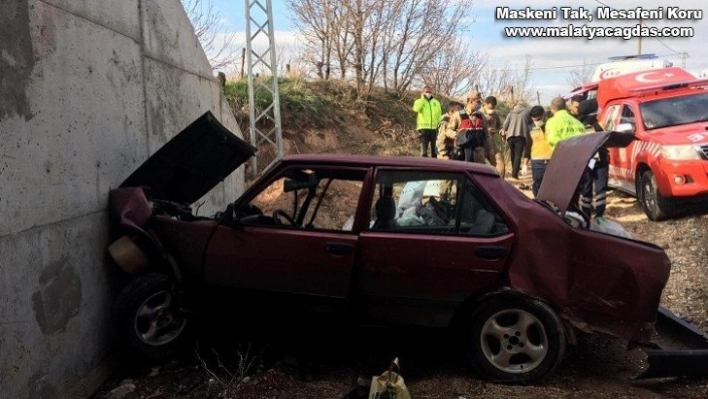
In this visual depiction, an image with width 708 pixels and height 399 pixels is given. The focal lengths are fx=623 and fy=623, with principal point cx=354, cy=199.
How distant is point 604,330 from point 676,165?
552cm

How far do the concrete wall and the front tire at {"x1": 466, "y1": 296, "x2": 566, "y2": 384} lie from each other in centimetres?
266

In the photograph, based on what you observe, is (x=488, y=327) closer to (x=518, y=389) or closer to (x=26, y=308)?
(x=518, y=389)

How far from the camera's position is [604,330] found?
4.10m

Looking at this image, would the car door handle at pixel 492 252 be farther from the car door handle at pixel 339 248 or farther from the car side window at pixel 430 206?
the car door handle at pixel 339 248

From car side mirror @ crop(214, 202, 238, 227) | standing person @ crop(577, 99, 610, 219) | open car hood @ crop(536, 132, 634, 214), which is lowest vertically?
standing person @ crop(577, 99, 610, 219)

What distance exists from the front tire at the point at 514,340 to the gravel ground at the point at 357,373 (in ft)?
0.33

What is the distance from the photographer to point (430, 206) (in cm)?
438

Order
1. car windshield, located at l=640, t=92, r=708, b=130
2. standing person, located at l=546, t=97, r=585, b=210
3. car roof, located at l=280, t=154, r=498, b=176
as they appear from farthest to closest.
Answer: car windshield, located at l=640, t=92, r=708, b=130, standing person, located at l=546, t=97, r=585, b=210, car roof, located at l=280, t=154, r=498, b=176

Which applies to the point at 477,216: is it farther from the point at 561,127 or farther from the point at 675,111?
the point at 675,111

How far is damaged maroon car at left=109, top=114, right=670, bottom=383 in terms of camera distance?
409cm

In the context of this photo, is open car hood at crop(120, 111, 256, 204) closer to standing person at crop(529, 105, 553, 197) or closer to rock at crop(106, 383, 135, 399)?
rock at crop(106, 383, 135, 399)

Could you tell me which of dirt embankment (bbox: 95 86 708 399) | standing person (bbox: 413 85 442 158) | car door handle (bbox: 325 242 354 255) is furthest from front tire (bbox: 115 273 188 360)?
standing person (bbox: 413 85 442 158)

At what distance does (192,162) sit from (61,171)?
62.2 inches

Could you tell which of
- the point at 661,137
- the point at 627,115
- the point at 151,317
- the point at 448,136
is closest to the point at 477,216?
the point at 151,317
